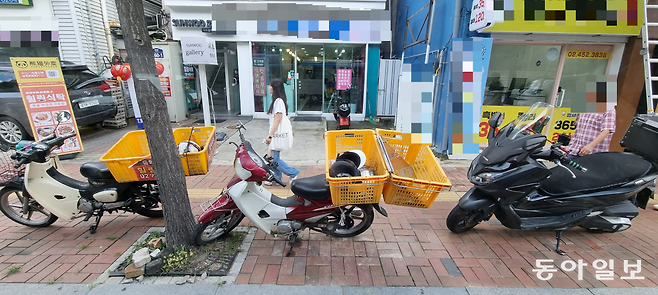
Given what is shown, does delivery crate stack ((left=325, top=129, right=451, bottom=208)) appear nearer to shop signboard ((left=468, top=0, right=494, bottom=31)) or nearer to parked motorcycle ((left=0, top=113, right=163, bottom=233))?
parked motorcycle ((left=0, top=113, right=163, bottom=233))

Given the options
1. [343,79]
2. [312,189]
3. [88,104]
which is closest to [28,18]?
[88,104]

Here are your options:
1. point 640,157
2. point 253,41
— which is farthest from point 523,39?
point 253,41

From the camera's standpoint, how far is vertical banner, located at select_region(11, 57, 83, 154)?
186 inches

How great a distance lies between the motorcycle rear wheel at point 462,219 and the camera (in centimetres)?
308

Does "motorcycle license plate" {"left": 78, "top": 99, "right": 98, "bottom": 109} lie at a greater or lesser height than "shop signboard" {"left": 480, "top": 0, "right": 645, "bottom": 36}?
lesser

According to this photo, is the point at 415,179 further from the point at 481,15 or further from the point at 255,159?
the point at 481,15

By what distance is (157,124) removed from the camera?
7.72 feet

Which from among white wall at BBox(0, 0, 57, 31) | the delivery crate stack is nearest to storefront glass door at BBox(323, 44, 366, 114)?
the delivery crate stack

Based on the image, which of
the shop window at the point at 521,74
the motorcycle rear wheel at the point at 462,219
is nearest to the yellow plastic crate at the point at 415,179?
the motorcycle rear wheel at the point at 462,219

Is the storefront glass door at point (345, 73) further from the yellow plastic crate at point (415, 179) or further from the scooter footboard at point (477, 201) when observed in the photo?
the scooter footboard at point (477, 201)

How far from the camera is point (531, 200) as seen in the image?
2.93m

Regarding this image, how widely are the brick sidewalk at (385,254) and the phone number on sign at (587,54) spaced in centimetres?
395

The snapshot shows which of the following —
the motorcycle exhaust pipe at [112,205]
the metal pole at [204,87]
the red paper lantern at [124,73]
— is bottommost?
the motorcycle exhaust pipe at [112,205]

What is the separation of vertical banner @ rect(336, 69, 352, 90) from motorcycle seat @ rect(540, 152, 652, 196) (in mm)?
7016
